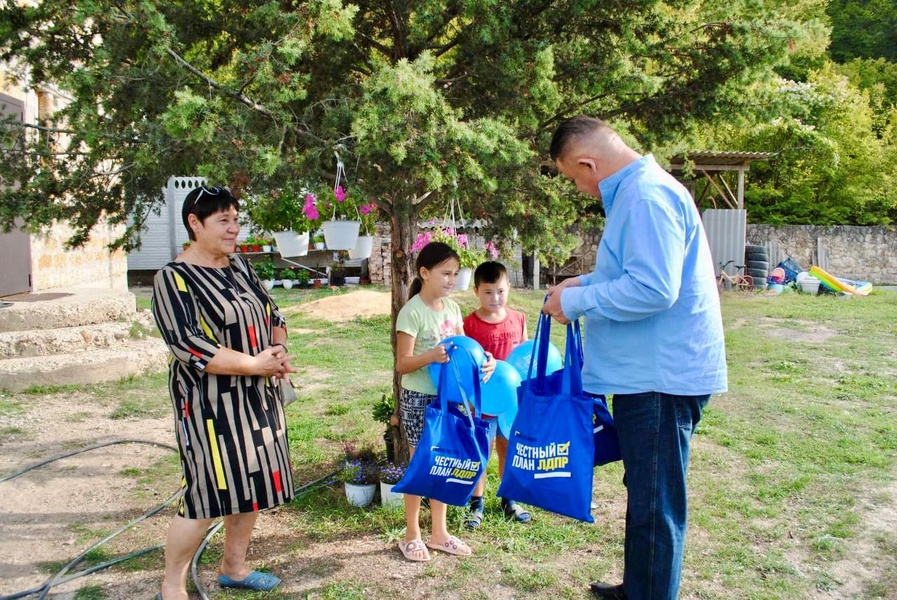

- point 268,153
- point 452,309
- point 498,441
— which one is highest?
point 268,153

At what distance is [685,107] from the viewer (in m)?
4.27

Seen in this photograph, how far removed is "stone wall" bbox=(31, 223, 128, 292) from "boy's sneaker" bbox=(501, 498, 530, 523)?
604 cm

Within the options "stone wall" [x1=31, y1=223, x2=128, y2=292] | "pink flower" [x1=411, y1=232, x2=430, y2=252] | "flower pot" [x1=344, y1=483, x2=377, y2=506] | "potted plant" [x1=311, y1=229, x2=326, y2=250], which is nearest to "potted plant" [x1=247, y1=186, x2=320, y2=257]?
"pink flower" [x1=411, y1=232, x2=430, y2=252]

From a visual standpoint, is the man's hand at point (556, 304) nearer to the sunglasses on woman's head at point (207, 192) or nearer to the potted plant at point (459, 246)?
the sunglasses on woman's head at point (207, 192)

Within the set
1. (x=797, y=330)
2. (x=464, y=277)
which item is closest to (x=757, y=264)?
(x=797, y=330)

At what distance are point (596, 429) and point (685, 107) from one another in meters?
2.14

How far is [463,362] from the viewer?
3.68 m

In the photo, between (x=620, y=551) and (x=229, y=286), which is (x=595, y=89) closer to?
(x=229, y=286)

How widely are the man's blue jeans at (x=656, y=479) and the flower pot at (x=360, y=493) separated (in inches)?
80.8

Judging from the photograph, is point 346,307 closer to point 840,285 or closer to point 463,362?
point 463,362

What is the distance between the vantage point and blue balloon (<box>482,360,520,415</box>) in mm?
3910

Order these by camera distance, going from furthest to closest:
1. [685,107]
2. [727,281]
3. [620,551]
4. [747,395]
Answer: [727,281] → [747,395] → [685,107] → [620,551]

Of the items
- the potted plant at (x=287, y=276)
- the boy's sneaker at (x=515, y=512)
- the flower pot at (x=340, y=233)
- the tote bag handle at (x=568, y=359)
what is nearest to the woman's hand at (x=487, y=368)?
the tote bag handle at (x=568, y=359)

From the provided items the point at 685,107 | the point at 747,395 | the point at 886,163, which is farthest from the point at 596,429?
the point at 886,163
